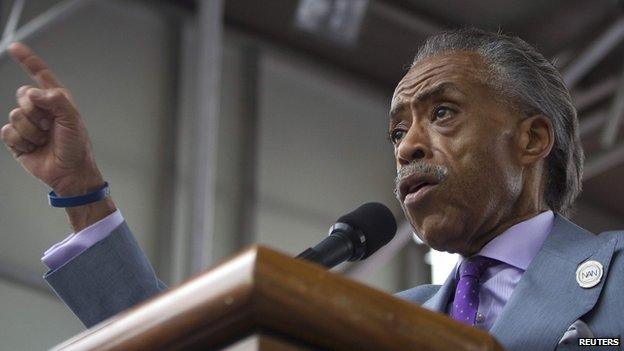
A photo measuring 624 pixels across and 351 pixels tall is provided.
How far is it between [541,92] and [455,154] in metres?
0.26

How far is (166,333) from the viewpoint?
111 cm

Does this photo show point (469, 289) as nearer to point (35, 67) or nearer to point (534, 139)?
point (534, 139)

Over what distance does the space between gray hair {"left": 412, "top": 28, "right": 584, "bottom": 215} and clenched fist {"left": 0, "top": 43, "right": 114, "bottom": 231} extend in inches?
28.4

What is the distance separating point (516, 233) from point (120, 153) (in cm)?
418

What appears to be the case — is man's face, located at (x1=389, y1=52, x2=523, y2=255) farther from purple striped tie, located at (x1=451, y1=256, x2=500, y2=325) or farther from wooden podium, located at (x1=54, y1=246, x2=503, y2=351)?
wooden podium, located at (x1=54, y1=246, x2=503, y2=351)

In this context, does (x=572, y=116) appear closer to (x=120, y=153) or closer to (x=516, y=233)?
(x=516, y=233)

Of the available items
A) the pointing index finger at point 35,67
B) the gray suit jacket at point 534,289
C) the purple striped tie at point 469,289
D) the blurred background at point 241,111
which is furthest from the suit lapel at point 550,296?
the blurred background at point 241,111

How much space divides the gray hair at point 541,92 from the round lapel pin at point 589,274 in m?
0.47

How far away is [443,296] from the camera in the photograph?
2.04 m

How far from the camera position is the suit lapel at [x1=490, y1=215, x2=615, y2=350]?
166 centimetres

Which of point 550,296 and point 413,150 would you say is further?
point 413,150

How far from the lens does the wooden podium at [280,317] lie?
108cm

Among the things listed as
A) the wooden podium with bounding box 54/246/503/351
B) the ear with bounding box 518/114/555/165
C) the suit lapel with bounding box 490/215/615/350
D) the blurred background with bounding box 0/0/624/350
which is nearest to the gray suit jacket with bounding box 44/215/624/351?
the suit lapel with bounding box 490/215/615/350

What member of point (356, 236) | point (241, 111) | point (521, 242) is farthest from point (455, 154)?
point (241, 111)
